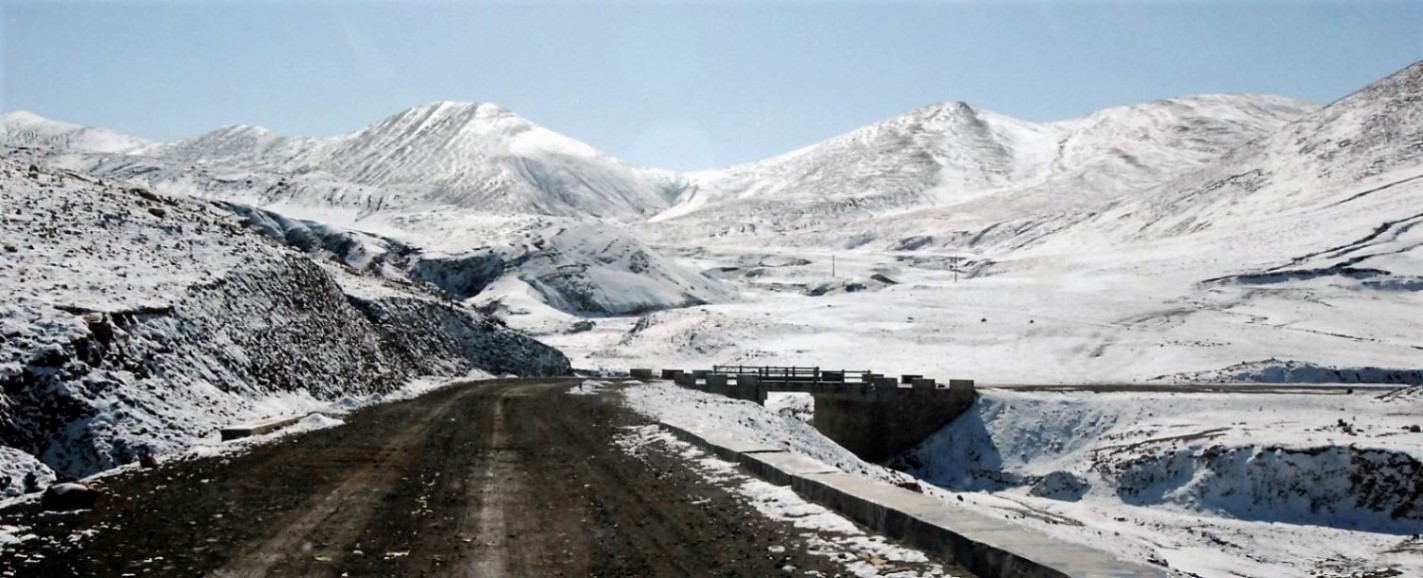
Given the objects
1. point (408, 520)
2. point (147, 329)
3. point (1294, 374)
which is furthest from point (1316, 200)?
point (408, 520)

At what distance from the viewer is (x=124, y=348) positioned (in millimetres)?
22234

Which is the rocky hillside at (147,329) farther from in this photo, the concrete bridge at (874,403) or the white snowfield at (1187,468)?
the concrete bridge at (874,403)

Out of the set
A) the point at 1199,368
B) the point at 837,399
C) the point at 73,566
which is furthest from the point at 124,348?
the point at 1199,368

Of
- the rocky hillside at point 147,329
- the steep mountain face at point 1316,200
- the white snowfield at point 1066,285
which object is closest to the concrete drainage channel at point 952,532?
the rocky hillside at point 147,329

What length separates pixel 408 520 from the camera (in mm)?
13203

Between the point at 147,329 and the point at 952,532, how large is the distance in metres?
20.7

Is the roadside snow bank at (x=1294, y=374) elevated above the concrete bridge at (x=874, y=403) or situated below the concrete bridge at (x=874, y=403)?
above

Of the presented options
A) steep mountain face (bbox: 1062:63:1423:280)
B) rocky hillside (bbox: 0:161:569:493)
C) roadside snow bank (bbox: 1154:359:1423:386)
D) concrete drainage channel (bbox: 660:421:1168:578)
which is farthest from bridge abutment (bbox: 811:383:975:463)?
steep mountain face (bbox: 1062:63:1423:280)

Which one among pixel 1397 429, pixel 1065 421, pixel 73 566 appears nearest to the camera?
pixel 73 566

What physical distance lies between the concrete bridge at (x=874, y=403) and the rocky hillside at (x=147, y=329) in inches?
648

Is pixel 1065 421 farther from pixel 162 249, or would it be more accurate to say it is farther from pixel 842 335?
pixel 842 335

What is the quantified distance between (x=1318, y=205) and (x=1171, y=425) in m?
112

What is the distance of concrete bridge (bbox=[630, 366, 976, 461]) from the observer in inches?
1966

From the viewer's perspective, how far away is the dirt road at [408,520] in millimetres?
10680
